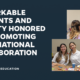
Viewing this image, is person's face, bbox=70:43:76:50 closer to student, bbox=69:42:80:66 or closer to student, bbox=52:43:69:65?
student, bbox=69:42:80:66

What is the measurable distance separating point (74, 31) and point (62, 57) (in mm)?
546

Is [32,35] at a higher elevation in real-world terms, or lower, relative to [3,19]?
lower

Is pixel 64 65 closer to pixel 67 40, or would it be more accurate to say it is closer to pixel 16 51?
pixel 67 40

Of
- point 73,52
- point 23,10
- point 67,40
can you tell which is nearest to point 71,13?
point 67,40

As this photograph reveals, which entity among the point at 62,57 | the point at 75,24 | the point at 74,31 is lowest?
the point at 62,57

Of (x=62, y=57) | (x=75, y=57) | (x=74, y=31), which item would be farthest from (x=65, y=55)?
(x=74, y=31)

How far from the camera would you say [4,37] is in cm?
208

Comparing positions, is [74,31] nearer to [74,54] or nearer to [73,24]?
[73,24]

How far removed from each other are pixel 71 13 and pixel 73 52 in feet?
2.38

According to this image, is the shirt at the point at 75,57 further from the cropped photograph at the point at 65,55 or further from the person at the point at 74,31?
the person at the point at 74,31

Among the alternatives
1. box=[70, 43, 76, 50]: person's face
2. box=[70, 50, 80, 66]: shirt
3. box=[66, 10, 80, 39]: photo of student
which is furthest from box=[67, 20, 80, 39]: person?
box=[70, 50, 80, 66]: shirt

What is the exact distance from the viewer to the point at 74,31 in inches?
87.2

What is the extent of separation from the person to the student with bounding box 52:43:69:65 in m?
0.22

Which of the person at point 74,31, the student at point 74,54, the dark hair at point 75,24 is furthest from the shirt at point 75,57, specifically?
the dark hair at point 75,24
